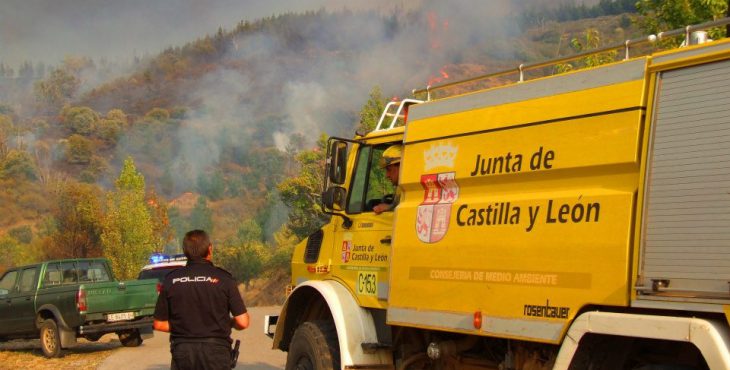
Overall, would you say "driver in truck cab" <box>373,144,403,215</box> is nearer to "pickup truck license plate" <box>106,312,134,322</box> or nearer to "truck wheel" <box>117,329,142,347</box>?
"pickup truck license plate" <box>106,312,134,322</box>

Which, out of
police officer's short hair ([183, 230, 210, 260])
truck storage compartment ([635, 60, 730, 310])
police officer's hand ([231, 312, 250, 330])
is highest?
truck storage compartment ([635, 60, 730, 310])

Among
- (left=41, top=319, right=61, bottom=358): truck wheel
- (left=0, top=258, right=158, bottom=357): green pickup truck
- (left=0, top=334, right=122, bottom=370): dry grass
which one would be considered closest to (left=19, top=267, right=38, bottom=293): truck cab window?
(left=0, top=258, right=158, bottom=357): green pickup truck

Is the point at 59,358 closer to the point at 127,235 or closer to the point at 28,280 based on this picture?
the point at 28,280

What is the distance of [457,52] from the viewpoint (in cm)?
17812

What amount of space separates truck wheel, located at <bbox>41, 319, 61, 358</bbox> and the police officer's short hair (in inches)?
417

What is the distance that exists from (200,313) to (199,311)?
0.7 inches

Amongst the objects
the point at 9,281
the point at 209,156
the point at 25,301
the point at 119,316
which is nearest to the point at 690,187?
the point at 119,316

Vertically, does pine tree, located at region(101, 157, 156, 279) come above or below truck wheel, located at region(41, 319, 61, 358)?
above

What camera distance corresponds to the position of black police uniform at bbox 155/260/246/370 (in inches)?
238

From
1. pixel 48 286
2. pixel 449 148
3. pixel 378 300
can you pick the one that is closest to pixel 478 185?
pixel 449 148

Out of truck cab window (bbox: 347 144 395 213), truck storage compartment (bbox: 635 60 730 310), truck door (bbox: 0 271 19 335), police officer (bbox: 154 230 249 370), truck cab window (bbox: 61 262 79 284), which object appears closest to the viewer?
truck storage compartment (bbox: 635 60 730 310)

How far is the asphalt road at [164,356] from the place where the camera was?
1338 centimetres

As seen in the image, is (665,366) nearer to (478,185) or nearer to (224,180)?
(478,185)

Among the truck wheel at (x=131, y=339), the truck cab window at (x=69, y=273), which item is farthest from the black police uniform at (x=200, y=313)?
the truck cab window at (x=69, y=273)
